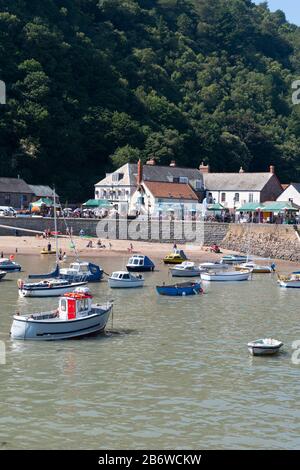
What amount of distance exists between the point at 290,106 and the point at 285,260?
105 meters

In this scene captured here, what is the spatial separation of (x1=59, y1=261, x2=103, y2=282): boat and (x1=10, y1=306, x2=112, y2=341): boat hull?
18.4 m

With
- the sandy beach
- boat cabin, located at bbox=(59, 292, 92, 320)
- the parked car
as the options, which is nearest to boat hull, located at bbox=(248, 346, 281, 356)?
boat cabin, located at bbox=(59, 292, 92, 320)

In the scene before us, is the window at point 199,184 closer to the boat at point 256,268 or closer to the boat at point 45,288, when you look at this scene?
the boat at point 256,268

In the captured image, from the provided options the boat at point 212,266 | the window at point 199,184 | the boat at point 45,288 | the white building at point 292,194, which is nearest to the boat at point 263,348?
the boat at point 45,288

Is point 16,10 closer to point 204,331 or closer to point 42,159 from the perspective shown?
point 42,159

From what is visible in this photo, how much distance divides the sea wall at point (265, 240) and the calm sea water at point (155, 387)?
3861cm

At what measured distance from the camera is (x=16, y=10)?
137 m

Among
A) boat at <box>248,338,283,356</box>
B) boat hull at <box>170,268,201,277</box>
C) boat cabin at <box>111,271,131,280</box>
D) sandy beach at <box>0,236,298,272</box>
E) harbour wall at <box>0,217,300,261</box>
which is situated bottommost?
boat at <box>248,338,283,356</box>

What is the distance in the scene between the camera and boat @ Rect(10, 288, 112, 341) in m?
35.1

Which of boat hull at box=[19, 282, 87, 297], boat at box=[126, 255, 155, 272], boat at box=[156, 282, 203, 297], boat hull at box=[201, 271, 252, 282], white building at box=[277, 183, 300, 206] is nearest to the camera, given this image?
boat hull at box=[19, 282, 87, 297]

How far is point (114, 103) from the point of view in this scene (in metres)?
132

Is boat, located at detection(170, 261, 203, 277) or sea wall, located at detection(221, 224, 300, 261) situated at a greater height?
sea wall, located at detection(221, 224, 300, 261)

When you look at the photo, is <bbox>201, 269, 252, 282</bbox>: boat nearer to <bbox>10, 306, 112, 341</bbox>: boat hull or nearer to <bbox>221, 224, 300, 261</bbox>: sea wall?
<bbox>221, 224, 300, 261</bbox>: sea wall

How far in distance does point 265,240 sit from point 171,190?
21309 millimetres
